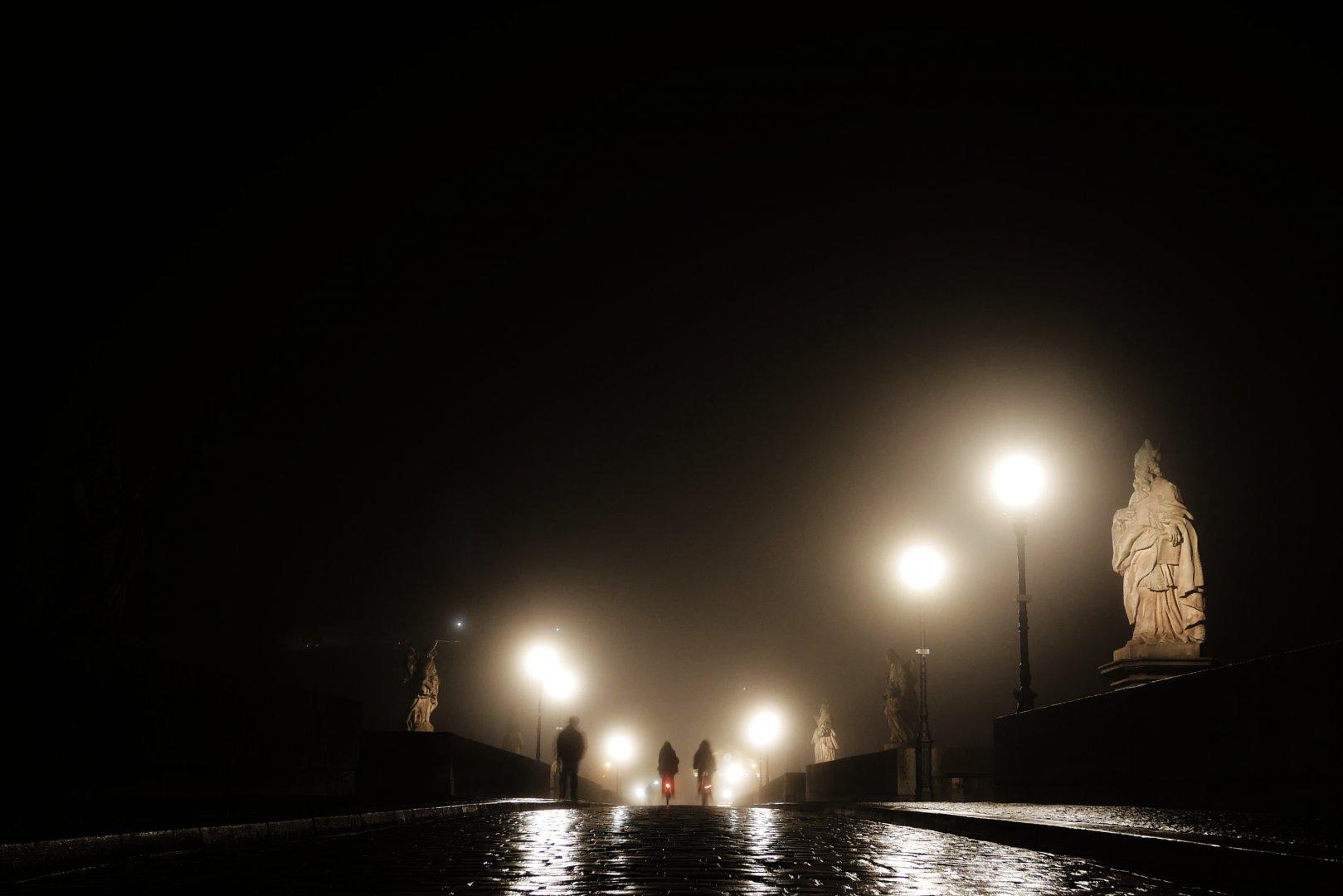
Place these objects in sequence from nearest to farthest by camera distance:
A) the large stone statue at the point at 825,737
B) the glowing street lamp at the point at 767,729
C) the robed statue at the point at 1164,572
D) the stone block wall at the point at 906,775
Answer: the robed statue at the point at 1164,572 → the stone block wall at the point at 906,775 → the large stone statue at the point at 825,737 → the glowing street lamp at the point at 767,729

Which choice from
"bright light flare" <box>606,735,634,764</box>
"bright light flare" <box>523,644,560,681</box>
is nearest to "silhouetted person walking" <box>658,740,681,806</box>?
"bright light flare" <box>523,644,560,681</box>

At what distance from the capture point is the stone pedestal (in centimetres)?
1544

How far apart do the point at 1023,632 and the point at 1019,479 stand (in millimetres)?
2305

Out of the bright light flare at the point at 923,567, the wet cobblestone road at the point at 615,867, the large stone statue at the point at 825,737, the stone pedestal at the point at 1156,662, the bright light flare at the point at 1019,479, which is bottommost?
the wet cobblestone road at the point at 615,867

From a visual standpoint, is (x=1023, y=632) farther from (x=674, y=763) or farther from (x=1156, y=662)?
(x=674, y=763)

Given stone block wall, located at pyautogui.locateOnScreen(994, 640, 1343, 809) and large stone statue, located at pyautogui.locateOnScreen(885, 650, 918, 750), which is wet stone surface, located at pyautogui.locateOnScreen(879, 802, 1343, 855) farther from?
large stone statue, located at pyautogui.locateOnScreen(885, 650, 918, 750)

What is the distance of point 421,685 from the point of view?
105 ft

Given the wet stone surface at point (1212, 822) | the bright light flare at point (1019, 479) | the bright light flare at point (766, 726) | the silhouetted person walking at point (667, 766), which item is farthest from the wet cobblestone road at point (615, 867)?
the bright light flare at point (766, 726)

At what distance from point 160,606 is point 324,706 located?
19.7m

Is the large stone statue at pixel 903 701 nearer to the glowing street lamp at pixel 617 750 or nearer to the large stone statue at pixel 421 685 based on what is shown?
the large stone statue at pixel 421 685

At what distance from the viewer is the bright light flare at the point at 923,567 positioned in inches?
853

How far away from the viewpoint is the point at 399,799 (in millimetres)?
13969

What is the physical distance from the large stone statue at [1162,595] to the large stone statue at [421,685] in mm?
19930

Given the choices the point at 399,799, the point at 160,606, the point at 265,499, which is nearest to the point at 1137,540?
the point at 399,799
